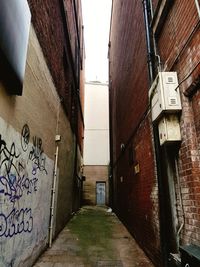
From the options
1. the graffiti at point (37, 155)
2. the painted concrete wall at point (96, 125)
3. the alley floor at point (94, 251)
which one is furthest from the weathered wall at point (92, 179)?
the graffiti at point (37, 155)

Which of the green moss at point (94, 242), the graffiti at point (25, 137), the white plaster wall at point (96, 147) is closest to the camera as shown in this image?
the graffiti at point (25, 137)

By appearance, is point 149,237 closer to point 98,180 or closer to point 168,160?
point 168,160

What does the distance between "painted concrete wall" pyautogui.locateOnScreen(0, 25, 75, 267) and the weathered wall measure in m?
13.4

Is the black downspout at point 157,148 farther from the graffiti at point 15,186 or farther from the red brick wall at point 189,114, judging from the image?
the graffiti at point 15,186

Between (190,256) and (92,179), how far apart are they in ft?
55.7

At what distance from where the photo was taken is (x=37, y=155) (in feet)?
13.9

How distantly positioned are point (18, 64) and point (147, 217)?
3874 millimetres

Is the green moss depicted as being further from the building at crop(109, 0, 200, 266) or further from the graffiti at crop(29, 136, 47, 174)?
the graffiti at crop(29, 136, 47, 174)

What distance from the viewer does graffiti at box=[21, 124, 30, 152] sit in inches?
135

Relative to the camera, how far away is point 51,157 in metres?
5.52

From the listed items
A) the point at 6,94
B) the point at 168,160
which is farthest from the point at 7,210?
the point at 168,160

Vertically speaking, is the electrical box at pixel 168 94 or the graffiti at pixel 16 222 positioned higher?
the electrical box at pixel 168 94

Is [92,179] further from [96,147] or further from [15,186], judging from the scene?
[15,186]

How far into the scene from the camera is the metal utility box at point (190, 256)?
2.03 m
